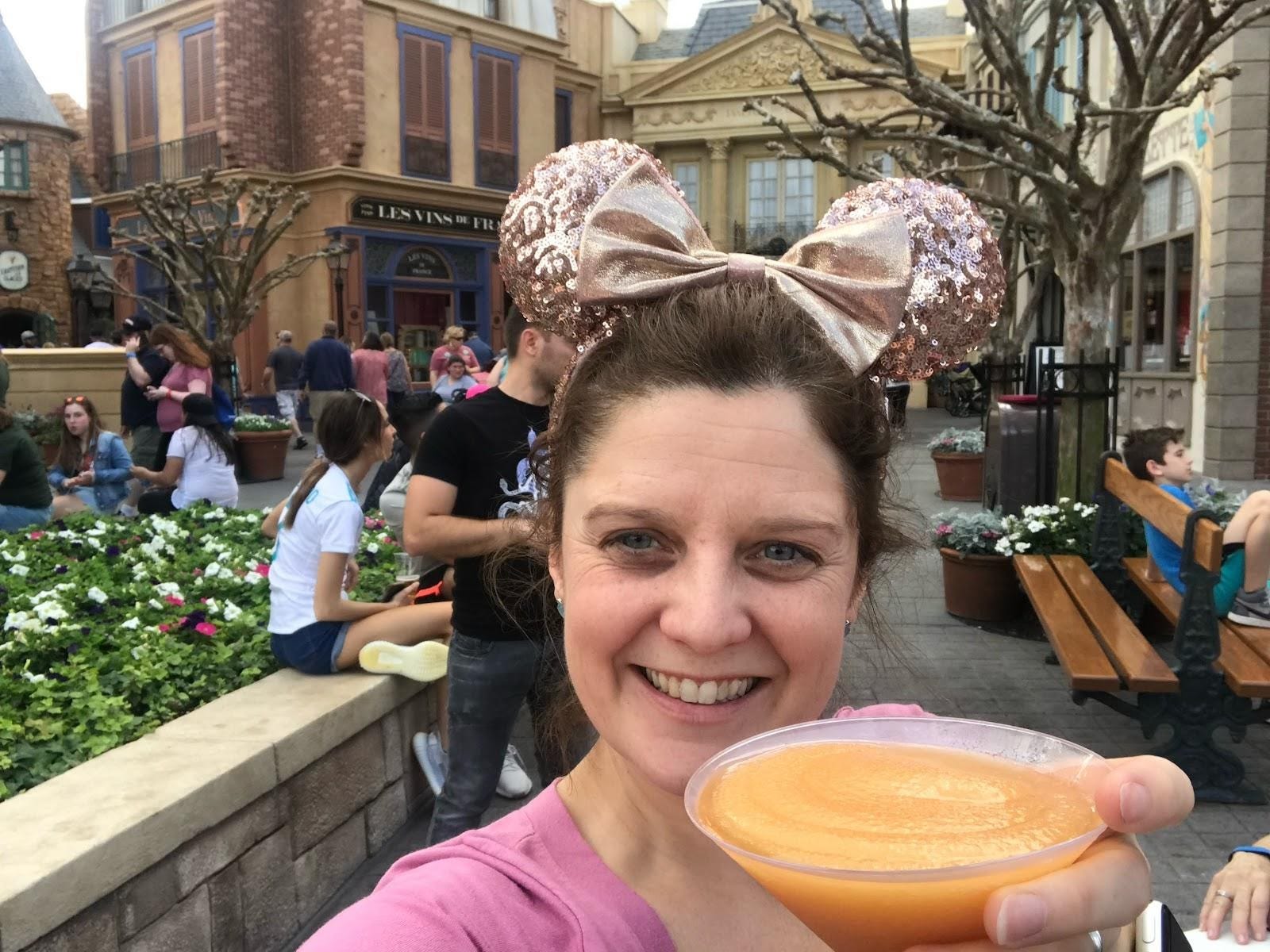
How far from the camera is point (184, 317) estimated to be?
1658 centimetres

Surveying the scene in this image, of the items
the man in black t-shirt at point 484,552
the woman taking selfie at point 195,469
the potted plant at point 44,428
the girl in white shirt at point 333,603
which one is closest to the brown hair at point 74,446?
the woman taking selfie at point 195,469

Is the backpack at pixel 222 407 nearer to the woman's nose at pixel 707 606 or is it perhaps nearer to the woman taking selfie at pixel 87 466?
the woman taking selfie at pixel 87 466

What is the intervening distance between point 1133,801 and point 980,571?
624cm

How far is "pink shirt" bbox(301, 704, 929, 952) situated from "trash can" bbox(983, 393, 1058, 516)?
7.49 meters

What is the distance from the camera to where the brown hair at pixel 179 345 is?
992 cm

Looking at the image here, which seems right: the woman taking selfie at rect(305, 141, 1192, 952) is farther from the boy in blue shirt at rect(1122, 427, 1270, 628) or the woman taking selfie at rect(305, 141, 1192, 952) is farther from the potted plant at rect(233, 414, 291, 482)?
the potted plant at rect(233, 414, 291, 482)

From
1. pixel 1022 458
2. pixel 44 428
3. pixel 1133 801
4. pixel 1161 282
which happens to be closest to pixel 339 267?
pixel 44 428

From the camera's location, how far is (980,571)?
6.77 m

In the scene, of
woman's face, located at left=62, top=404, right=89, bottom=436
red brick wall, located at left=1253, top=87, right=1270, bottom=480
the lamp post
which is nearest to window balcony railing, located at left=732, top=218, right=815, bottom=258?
the lamp post

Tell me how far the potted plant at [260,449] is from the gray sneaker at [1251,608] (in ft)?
37.2

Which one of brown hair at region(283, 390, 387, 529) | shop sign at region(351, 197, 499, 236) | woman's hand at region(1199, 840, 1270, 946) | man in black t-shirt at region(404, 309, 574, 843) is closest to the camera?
woman's hand at region(1199, 840, 1270, 946)

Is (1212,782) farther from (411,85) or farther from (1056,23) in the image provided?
(411,85)

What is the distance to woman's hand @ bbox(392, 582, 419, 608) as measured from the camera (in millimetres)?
4781

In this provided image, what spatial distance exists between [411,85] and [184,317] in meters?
11.4
